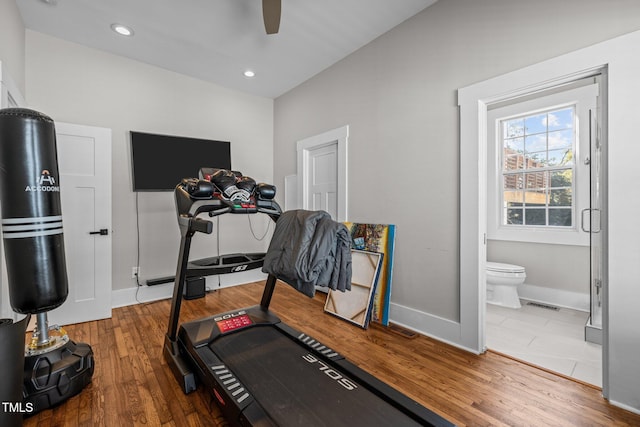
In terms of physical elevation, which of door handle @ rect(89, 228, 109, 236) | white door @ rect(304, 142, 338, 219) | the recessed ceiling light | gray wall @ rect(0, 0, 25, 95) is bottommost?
door handle @ rect(89, 228, 109, 236)

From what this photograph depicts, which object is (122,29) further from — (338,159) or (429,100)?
(429,100)

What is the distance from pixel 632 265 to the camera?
5.43 feet

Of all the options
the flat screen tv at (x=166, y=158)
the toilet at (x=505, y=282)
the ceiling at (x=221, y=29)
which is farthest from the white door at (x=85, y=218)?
the toilet at (x=505, y=282)

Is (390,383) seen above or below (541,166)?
below

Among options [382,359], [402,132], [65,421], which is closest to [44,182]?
[65,421]

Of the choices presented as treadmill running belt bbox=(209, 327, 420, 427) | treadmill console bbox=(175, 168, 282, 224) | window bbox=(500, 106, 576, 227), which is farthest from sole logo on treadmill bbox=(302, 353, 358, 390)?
window bbox=(500, 106, 576, 227)

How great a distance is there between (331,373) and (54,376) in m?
1.69

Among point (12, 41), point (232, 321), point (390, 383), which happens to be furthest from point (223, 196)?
point (12, 41)

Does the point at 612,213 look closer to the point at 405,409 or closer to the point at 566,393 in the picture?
the point at 566,393

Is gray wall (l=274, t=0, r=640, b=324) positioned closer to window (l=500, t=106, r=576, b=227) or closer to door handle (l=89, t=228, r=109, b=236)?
window (l=500, t=106, r=576, b=227)

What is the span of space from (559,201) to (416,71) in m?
2.63

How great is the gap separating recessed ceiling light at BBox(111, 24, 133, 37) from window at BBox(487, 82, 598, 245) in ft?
15.3

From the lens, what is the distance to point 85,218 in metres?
3.05

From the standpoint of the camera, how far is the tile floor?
2.12 metres
